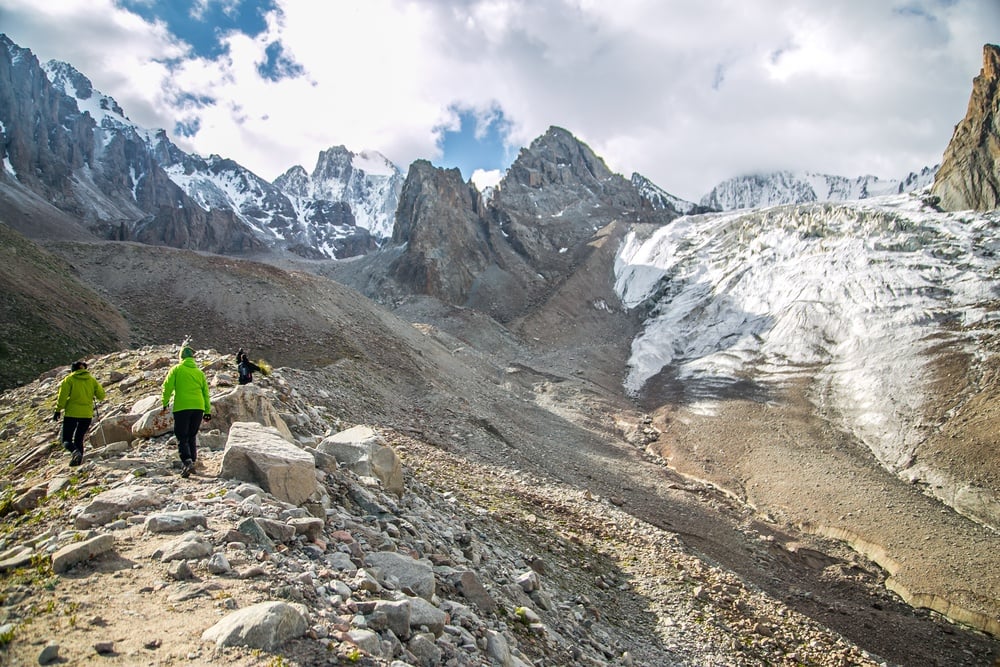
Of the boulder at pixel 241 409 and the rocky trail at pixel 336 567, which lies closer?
the rocky trail at pixel 336 567

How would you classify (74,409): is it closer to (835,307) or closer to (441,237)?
(835,307)

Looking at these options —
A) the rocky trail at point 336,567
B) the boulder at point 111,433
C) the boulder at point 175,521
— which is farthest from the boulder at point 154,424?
the boulder at point 175,521

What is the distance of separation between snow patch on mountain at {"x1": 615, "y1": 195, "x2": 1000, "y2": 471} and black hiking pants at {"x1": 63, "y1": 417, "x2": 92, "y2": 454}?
45149 mm

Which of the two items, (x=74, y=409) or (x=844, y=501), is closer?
(x=74, y=409)

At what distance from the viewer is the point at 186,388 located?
9.17m

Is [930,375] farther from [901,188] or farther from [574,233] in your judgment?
[901,188]

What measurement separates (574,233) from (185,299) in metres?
88.5

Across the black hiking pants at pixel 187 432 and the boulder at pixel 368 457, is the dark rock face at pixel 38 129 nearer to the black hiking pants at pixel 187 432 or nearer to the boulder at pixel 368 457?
the boulder at pixel 368 457

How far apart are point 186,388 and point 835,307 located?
63.9 meters

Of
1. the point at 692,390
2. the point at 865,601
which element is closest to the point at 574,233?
the point at 692,390

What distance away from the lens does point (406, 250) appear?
96.2m

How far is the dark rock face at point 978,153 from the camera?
212ft

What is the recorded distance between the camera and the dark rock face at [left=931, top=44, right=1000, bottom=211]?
212 ft

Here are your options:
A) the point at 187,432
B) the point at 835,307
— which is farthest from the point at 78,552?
the point at 835,307
